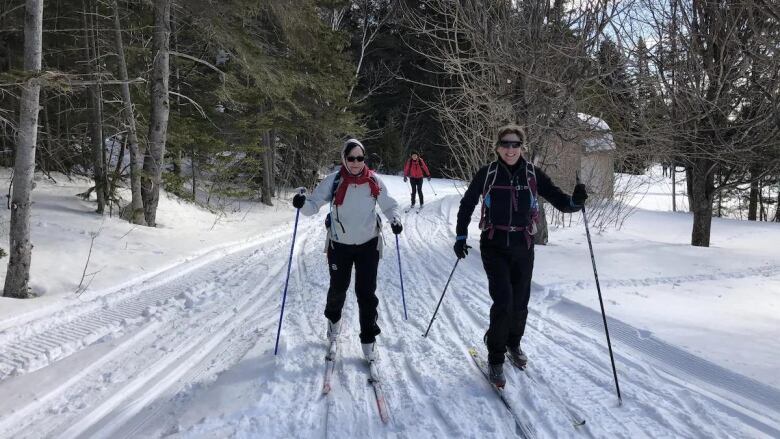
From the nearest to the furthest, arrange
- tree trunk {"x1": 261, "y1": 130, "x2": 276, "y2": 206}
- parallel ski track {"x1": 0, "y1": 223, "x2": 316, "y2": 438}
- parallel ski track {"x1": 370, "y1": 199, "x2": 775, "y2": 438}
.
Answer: parallel ski track {"x1": 370, "y1": 199, "x2": 775, "y2": 438} < parallel ski track {"x1": 0, "y1": 223, "x2": 316, "y2": 438} < tree trunk {"x1": 261, "y1": 130, "x2": 276, "y2": 206}

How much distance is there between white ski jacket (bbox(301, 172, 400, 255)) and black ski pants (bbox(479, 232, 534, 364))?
3.11ft

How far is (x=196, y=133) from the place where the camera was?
40.8 ft

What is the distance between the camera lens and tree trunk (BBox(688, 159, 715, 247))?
454 inches

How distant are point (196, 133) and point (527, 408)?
1139 centimetres

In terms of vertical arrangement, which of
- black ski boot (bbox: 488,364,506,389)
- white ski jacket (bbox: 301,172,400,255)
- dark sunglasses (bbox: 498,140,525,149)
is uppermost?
dark sunglasses (bbox: 498,140,525,149)

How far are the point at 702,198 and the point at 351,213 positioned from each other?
10985 millimetres

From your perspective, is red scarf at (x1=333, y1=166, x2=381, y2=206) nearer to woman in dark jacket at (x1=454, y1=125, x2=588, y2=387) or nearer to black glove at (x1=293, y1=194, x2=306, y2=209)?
black glove at (x1=293, y1=194, x2=306, y2=209)

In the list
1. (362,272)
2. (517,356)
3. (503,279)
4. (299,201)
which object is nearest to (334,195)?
(299,201)

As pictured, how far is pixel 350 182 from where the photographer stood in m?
4.21

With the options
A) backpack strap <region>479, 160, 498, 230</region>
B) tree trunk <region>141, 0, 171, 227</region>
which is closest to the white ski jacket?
backpack strap <region>479, 160, 498, 230</region>

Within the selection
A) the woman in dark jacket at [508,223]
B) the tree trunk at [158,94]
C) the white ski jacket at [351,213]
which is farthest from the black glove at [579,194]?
the tree trunk at [158,94]

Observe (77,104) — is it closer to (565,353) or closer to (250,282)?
(250,282)

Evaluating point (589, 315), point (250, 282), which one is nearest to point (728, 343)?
point (589, 315)

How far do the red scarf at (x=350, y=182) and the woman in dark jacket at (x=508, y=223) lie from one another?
0.86 metres
